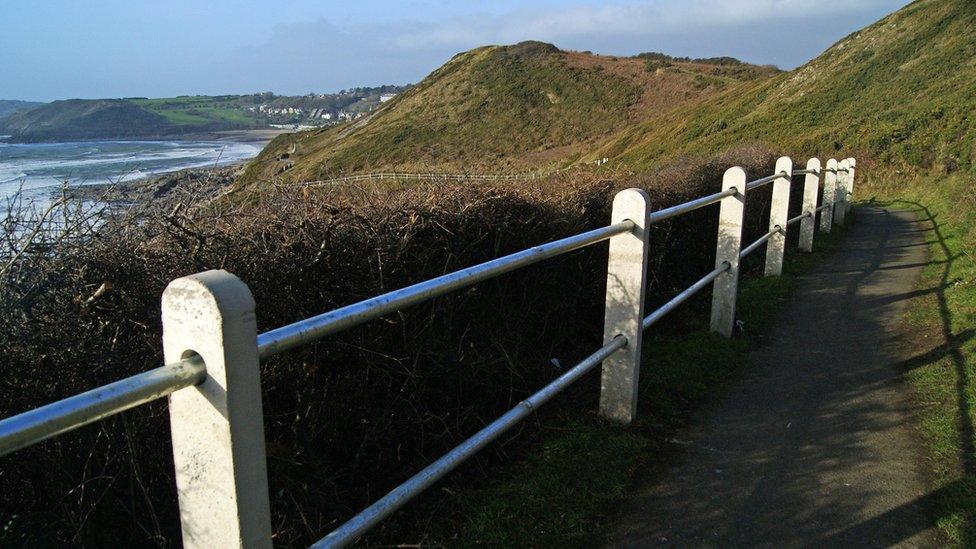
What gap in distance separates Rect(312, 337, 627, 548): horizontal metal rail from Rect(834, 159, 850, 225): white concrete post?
11686mm

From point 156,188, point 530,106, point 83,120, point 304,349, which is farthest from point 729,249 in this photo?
point 530,106

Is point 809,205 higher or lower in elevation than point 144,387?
lower

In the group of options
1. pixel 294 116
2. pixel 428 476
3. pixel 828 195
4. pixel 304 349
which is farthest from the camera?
pixel 294 116

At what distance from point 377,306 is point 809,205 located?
9073mm

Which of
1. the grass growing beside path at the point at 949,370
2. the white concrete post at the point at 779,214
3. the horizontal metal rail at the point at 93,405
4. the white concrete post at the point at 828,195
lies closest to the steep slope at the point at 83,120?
the white concrete post at the point at 779,214

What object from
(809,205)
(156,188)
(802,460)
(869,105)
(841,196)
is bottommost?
(802,460)

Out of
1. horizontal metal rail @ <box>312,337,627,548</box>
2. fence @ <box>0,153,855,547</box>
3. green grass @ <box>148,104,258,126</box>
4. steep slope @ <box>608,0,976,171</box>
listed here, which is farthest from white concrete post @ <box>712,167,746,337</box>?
green grass @ <box>148,104,258,126</box>

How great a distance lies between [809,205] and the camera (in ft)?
31.3

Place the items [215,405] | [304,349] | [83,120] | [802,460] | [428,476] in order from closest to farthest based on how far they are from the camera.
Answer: [215,405]
[428,476]
[304,349]
[802,460]
[83,120]

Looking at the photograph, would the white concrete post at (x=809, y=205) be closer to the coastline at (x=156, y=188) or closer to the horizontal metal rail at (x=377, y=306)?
the horizontal metal rail at (x=377, y=306)

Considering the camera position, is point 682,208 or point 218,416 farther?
point 682,208

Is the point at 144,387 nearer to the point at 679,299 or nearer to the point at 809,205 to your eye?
the point at 679,299

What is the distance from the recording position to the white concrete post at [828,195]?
1123 centimetres

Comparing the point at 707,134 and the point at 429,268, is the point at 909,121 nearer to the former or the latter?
the point at 707,134
